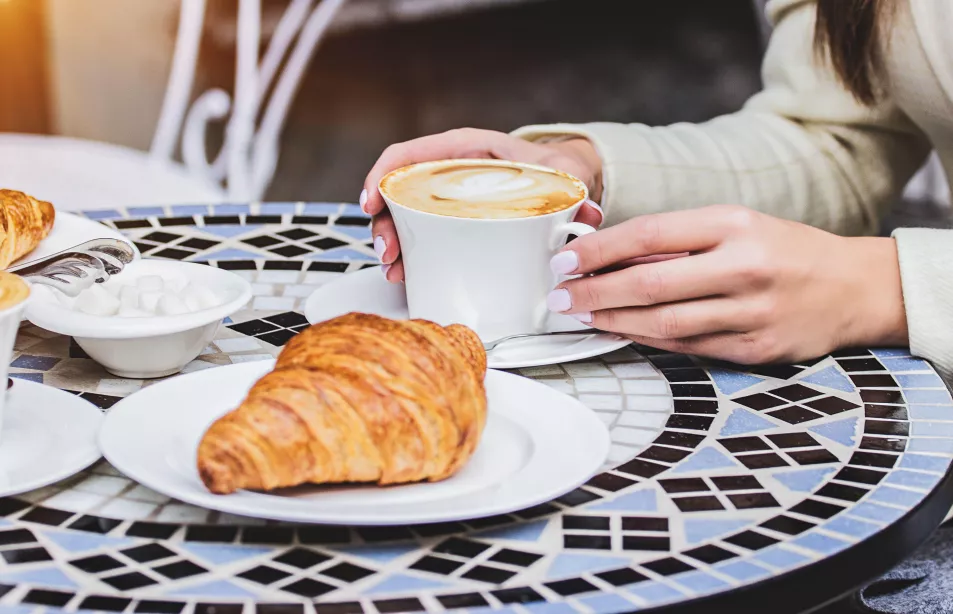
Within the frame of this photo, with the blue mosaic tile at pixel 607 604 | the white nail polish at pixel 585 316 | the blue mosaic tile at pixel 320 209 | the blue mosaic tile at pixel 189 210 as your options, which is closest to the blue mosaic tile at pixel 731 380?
the white nail polish at pixel 585 316

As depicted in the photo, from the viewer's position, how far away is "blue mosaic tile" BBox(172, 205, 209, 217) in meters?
1.23

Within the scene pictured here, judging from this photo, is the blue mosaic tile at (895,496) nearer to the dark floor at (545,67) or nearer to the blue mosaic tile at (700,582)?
the blue mosaic tile at (700,582)

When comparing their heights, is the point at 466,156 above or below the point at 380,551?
above

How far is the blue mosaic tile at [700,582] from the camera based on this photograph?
521 millimetres

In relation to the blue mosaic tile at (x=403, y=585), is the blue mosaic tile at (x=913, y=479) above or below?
above

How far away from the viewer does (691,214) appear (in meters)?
0.84

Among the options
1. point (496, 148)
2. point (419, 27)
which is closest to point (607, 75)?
point (419, 27)

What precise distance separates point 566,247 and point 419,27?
187 cm

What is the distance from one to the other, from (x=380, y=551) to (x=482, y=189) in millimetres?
422

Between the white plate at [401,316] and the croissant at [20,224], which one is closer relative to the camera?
the white plate at [401,316]

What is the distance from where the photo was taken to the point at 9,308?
60 cm

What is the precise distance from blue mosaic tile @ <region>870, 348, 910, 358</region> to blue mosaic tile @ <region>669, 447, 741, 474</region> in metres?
0.26

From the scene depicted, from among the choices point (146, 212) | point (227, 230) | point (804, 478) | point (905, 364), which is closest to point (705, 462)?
point (804, 478)

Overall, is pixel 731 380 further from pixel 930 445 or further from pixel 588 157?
pixel 588 157
